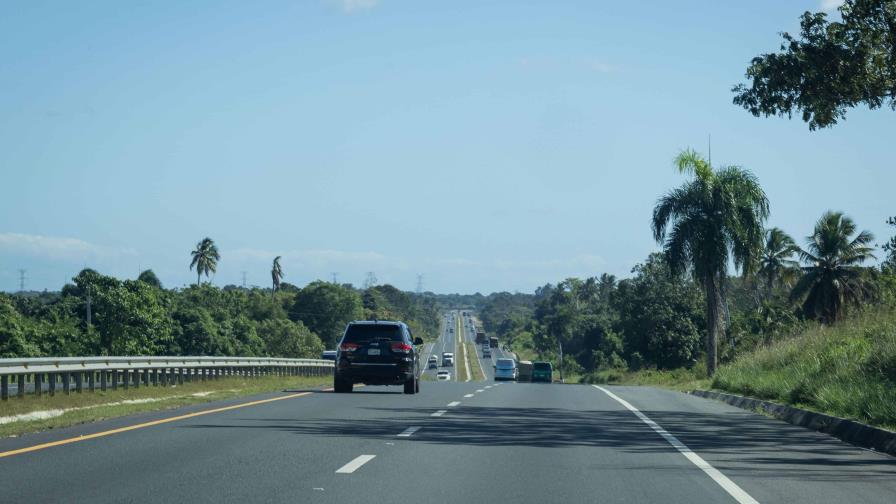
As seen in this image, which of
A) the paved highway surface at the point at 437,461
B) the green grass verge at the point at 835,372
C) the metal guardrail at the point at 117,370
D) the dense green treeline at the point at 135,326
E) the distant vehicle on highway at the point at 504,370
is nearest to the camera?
the paved highway surface at the point at 437,461

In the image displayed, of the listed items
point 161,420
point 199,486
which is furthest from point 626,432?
point 199,486

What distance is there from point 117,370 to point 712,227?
26755 mm

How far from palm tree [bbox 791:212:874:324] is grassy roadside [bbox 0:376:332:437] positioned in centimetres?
5308

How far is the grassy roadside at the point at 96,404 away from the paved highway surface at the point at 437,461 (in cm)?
83

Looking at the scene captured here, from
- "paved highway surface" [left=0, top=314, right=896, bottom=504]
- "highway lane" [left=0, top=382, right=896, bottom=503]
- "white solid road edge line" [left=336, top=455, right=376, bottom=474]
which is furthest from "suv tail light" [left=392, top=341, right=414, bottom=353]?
"white solid road edge line" [left=336, top=455, right=376, bottom=474]

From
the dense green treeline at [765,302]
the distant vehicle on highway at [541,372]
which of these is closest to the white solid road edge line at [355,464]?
the dense green treeline at [765,302]

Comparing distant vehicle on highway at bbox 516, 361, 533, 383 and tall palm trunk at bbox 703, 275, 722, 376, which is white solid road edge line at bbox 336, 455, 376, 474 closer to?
tall palm trunk at bbox 703, 275, 722, 376

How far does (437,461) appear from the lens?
41.9 feet

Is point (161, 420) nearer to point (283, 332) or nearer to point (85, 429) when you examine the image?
point (85, 429)

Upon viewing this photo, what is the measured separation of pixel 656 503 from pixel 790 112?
14183 millimetres

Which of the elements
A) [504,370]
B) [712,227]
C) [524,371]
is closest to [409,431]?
[712,227]

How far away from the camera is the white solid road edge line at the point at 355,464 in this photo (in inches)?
461

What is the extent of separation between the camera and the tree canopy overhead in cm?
2040

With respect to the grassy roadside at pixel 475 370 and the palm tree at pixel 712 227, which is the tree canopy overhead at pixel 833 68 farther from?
the grassy roadside at pixel 475 370
